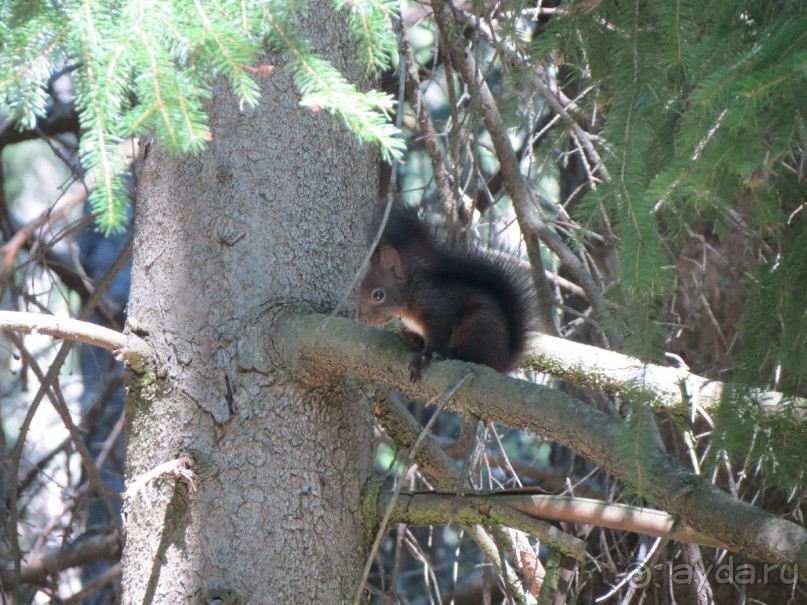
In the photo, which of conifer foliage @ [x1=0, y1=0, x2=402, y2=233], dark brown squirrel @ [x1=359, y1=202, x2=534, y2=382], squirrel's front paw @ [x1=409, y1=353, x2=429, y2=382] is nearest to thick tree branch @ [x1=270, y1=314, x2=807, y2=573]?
squirrel's front paw @ [x1=409, y1=353, x2=429, y2=382]

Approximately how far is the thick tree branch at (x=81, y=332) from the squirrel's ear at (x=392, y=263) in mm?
1043

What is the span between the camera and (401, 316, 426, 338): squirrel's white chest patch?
327 cm

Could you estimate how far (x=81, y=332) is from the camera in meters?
2.46

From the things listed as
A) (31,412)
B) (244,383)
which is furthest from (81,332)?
(31,412)

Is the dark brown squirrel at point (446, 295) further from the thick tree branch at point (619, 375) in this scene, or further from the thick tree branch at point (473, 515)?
the thick tree branch at point (473, 515)

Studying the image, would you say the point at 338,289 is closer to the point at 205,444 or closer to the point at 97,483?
the point at 205,444

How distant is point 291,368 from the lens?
2.56 m

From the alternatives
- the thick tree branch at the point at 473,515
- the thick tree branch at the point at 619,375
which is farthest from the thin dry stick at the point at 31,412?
the thick tree branch at the point at 619,375

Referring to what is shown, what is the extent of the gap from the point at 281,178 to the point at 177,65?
79 centimetres

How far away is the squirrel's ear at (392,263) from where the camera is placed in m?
3.34

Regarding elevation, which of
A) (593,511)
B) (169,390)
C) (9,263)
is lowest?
(593,511)

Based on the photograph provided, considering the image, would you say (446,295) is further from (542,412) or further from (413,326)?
(542,412)

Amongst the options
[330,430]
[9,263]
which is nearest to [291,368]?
[330,430]

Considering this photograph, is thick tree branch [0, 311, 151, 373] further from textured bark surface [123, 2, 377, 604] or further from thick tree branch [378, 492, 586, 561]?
thick tree branch [378, 492, 586, 561]
